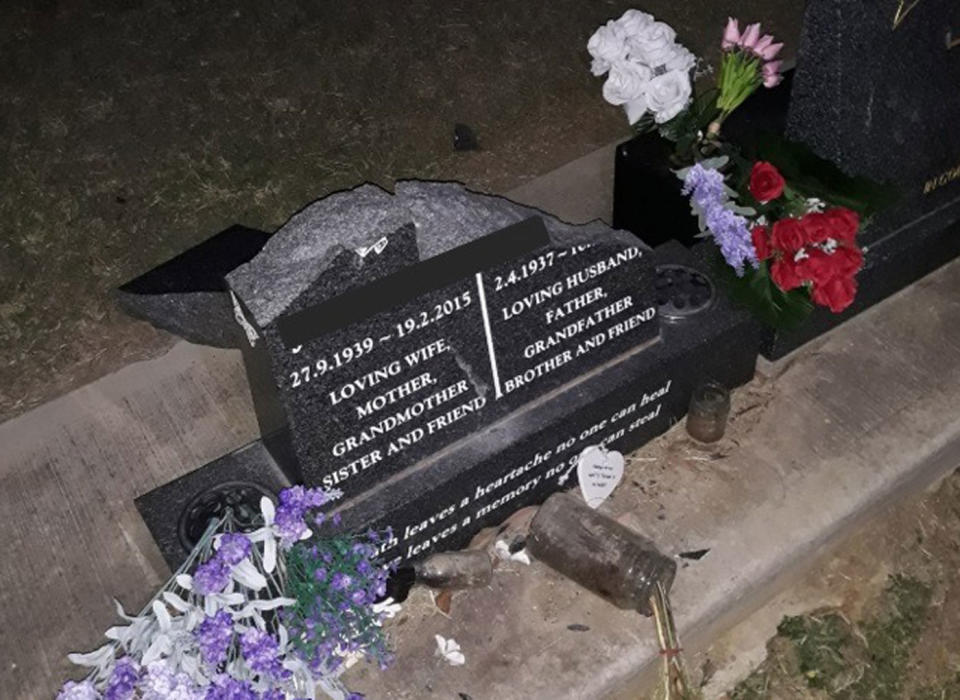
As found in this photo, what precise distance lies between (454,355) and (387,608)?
2.70 ft

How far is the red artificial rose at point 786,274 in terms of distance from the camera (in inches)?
144

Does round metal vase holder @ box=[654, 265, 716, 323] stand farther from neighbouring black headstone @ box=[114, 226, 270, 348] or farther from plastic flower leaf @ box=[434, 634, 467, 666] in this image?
neighbouring black headstone @ box=[114, 226, 270, 348]

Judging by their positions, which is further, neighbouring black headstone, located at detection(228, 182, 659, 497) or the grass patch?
the grass patch

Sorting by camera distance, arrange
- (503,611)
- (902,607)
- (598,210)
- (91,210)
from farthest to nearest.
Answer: (91,210), (598,210), (902,607), (503,611)

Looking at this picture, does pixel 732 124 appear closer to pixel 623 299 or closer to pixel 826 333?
pixel 826 333

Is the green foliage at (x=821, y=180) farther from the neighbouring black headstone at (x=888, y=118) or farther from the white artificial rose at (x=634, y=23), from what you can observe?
the white artificial rose at (x=634, y=23)

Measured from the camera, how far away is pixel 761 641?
151 inches

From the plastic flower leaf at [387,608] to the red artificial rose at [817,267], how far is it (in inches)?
68.2

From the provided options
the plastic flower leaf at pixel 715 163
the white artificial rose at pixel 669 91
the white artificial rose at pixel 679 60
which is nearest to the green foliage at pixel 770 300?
the plastic flower leaf at pixel 715 163

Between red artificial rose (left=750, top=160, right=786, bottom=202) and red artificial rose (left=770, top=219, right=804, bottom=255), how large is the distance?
10 cm

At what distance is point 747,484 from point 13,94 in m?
5.17

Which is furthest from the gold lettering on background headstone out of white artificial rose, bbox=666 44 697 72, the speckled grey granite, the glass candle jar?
the speckled grey granite

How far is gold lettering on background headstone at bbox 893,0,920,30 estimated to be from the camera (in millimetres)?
3678

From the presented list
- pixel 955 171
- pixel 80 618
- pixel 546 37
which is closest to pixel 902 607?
pixel 955 171
